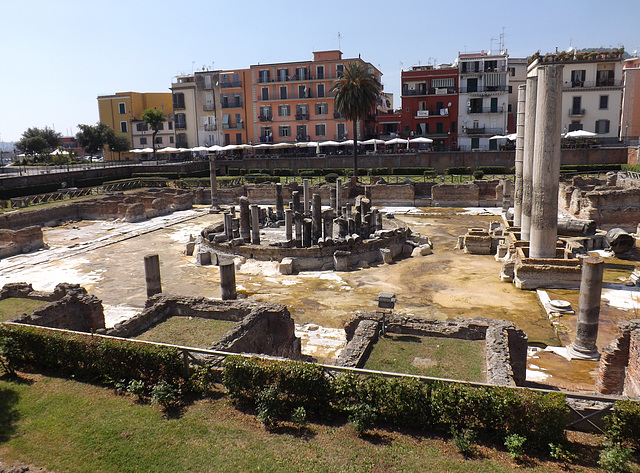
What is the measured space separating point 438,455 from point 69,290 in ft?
45.8

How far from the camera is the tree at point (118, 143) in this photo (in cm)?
7681

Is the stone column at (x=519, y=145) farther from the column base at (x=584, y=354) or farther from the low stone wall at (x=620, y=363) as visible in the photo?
the low stone wall at (x=620, y=363)

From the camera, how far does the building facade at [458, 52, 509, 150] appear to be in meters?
61.4

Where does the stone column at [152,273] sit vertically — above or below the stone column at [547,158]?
below

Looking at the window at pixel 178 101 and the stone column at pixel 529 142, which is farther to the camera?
the window at pixel 178 101

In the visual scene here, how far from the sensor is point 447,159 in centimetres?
5747

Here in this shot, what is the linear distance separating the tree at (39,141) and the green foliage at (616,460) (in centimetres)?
9197

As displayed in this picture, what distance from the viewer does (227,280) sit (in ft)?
62.7

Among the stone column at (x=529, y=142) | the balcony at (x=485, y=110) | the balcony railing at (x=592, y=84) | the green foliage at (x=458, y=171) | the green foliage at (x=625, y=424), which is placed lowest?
the green foliage at (x=625, y=424)

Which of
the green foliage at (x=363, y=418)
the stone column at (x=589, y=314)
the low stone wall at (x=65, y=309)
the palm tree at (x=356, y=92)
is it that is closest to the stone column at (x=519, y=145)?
the stone column at (x=589, y=314)

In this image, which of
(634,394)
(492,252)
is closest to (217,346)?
(634,394)

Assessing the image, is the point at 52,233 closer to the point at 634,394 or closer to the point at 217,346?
the point at 217,346

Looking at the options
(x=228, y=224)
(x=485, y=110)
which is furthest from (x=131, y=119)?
(x=228, y=224)

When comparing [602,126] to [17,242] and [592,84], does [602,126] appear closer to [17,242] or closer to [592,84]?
[592,84]
